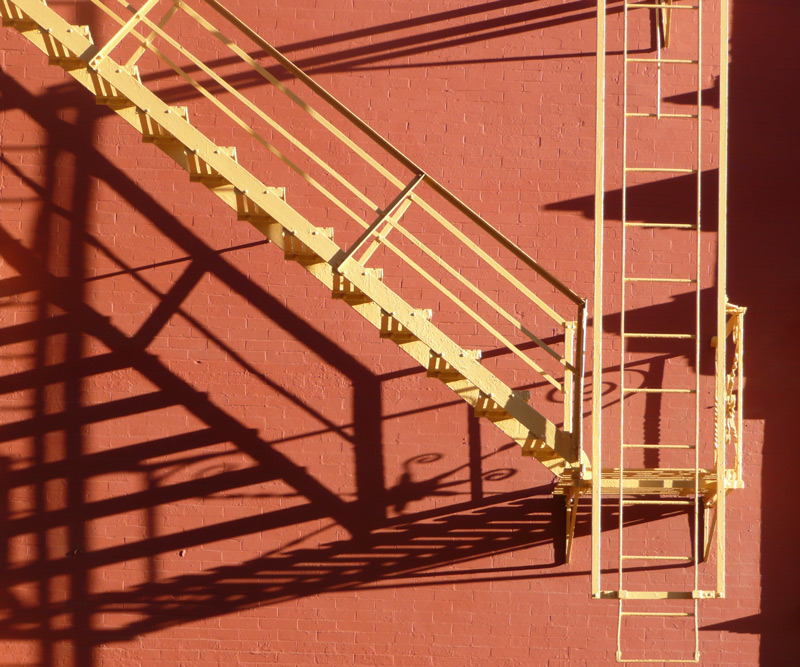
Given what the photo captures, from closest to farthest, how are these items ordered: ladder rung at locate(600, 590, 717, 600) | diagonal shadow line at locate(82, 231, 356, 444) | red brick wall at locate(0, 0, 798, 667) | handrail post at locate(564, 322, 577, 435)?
ladder rung at locate(600, 590, 717, 600), handrail post at locate(564, 322, 577, 435), red brick wall at locate(0, 0, 798, 667), diagonal shadow line at locate(82, 231, 356, 444)

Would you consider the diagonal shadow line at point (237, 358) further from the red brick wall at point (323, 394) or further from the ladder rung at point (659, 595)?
the ladder rung at point (659, 595)

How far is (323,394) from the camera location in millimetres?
6977

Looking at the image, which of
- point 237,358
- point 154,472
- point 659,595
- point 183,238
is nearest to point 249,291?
point 237,358

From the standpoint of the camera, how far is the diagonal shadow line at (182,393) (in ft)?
22.7

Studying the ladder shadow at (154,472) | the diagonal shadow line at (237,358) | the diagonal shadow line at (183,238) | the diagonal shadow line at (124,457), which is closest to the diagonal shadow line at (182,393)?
the ladder shadow at (154,472)

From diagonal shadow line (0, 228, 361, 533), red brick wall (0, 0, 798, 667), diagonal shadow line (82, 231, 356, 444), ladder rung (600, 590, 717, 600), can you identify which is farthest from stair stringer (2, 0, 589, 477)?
diagonal shadow line (0, 228, 361, 533)

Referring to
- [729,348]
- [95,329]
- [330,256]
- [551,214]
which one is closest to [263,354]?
[95,329]

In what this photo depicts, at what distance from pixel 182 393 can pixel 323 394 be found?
1.20 meters

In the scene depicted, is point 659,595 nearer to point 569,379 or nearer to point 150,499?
point 569,379

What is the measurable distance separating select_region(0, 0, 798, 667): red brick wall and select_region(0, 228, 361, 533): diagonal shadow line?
0.02 m

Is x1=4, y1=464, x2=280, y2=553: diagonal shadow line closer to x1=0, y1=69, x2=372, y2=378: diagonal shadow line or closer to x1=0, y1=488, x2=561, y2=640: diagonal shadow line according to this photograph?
x1=0, y1=488, x2=561, y2=640: diagonal shadow line

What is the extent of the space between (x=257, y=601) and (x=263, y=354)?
2.08 meters

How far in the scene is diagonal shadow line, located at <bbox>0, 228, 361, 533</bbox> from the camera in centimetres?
693

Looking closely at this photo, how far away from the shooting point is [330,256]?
17.5 feet
